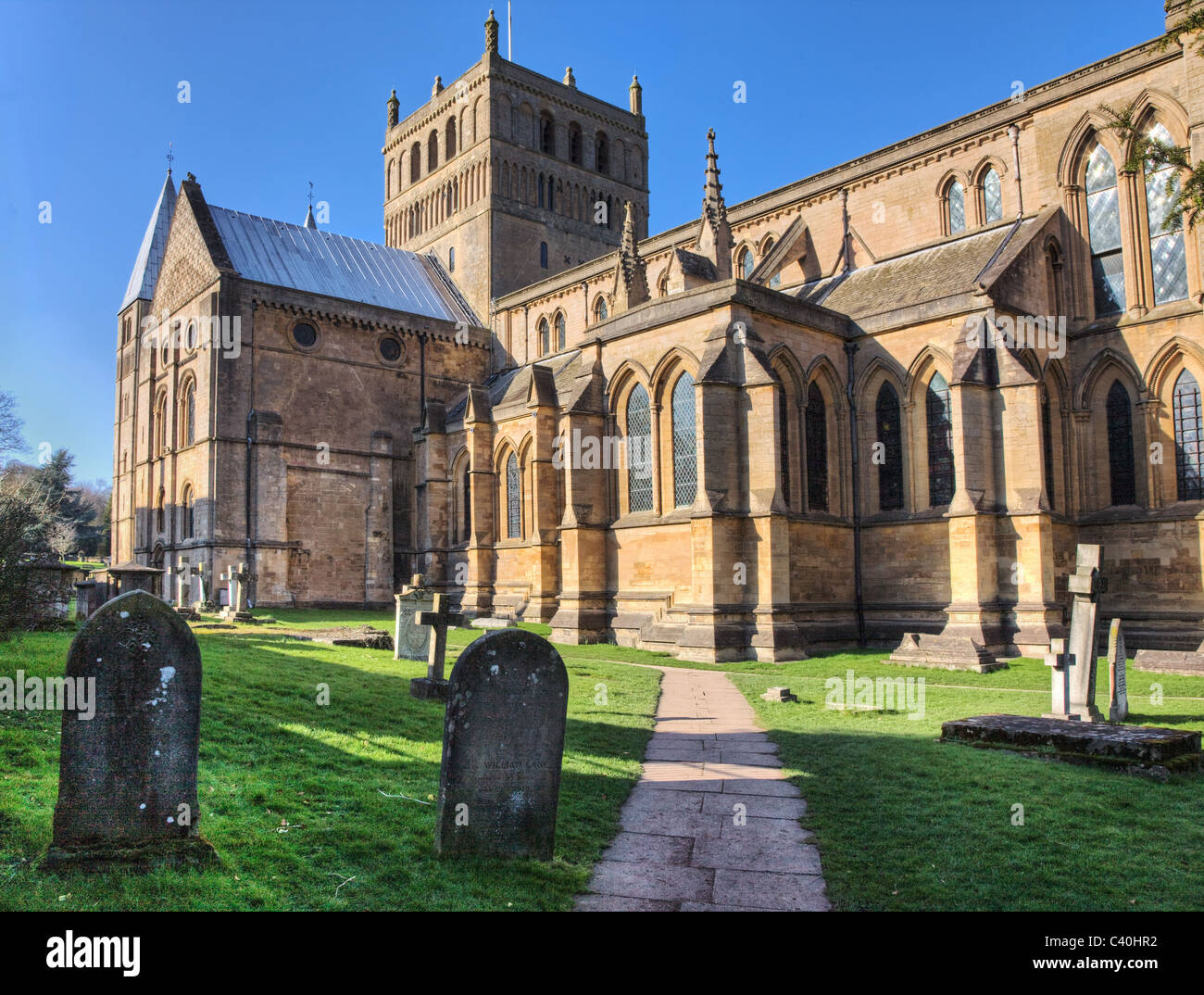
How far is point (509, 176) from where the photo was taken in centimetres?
4284

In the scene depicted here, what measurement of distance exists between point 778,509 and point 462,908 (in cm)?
1592

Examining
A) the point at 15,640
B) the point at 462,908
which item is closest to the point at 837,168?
the point at 15,640

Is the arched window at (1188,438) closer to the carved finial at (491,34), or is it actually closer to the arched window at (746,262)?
the arched window at (746,262)

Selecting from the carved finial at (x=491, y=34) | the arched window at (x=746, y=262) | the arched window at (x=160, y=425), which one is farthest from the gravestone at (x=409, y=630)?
the carved finial at (x=491, y=34)

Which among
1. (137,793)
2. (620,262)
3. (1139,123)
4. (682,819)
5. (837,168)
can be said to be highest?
(837,168)

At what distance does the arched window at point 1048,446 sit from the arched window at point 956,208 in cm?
686

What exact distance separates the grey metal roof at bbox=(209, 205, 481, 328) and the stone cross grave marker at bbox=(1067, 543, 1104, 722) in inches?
1223

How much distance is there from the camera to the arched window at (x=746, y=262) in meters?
31.3

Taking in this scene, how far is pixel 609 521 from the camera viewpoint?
2378 centimetres

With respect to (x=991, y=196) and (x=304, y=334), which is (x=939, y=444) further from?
(x=304, y=334)

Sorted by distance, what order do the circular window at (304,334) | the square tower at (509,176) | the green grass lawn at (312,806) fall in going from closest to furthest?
the green grass lawn at (312,806) → the circular window at (304,334) → the square tower at (509,176)

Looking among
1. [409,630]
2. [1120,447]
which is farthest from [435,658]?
[1120,447]

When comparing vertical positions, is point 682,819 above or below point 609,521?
below
